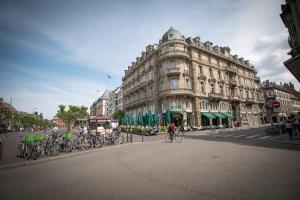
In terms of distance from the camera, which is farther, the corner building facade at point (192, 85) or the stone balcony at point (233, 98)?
the stone balcony at point (233, 98)

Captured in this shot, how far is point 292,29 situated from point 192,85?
62.5 feet

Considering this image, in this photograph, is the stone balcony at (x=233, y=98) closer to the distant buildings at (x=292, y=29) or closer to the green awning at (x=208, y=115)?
the green awning at (x=208, y=115)

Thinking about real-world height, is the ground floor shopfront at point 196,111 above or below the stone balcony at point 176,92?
below

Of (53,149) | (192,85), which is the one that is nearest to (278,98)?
(192,85)

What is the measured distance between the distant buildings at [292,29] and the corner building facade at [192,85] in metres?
16.6

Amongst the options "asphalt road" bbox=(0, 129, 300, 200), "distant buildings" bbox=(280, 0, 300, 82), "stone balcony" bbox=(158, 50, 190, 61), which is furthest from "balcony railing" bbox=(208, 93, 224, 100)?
"asphalt road" bbox=(0, 129, 300, 200)

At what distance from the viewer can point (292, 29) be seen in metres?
18.4

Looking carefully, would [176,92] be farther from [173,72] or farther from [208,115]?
[208,115]

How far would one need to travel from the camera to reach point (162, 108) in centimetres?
3303

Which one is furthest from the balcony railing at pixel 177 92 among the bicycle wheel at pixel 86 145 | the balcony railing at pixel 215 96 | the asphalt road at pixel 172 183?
the asphalt road at pixel 172 183

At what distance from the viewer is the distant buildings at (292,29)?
8.85m

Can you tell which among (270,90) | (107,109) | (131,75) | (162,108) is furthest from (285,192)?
(107,109)

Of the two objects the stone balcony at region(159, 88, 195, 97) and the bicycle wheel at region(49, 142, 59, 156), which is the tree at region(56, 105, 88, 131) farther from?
the bicycle wheel at region(49, 142, 59, 156)

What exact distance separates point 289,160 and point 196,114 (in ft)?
90.9
